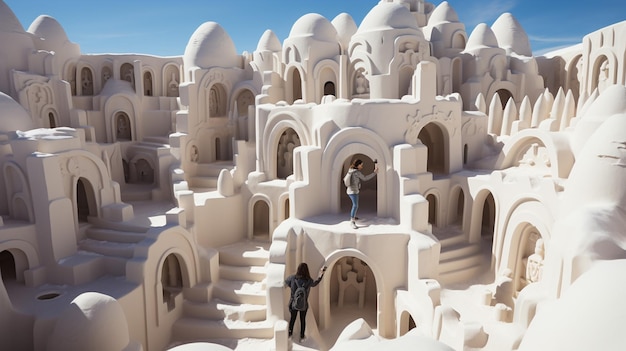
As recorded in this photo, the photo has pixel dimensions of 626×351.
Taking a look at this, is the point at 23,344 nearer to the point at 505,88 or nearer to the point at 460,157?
the point at 460,157

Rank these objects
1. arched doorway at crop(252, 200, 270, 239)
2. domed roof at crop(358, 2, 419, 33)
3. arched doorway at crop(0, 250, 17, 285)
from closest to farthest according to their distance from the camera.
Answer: arched doorway at crop(0, 250, 17, 285) → arched doorway at crop(252, 200, 270, 239) → domed roof at crop(358, 2, 419, 33)

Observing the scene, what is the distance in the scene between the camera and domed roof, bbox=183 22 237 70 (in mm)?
22328

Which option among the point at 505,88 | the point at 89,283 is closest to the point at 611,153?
the point at 89,283

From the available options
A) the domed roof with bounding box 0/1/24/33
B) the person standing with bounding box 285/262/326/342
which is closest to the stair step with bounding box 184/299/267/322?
the person standing with bounding box 285/262/326/342

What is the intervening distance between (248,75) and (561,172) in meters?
16.8

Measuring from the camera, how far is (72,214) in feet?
42.3

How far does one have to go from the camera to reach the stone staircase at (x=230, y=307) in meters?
12.5

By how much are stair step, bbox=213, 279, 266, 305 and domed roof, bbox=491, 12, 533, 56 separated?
70.7 ft

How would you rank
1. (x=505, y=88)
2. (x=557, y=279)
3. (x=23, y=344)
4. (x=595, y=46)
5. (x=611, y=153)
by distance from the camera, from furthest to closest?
1. (x=505, y=88)
2. (x=595, y=46)
3. (x=23, y=344)
4. (x=611, y=153)
5. (x=557, y=279)

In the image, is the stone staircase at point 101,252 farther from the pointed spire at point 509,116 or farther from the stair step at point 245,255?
the pointed spire at point 509,116

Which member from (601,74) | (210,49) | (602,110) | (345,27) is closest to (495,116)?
(601,74)

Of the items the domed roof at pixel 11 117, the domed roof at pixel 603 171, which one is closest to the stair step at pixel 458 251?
the domed roof at pixel 603 171

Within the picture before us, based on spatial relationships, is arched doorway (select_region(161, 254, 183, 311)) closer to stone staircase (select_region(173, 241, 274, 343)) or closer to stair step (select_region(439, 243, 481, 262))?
stone staircase (select_region(173, 241, 274, 343))

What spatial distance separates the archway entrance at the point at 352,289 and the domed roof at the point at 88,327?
7.93 meters
